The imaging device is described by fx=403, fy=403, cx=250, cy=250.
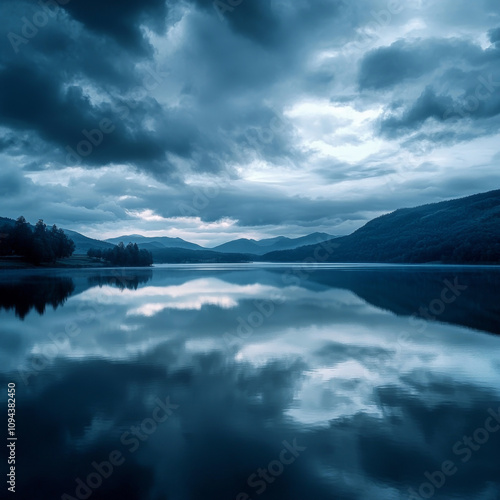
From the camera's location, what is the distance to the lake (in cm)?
884

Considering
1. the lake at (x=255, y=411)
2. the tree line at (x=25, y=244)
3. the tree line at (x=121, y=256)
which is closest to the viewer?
the lake at (x=255, y=411)

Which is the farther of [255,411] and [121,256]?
[121,256]

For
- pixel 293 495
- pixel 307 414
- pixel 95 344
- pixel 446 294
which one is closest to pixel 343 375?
pixel 307 414

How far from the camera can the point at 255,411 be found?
1266 centimetres

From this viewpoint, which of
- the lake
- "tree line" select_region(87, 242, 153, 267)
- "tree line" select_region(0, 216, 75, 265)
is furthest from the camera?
"tree line" select_region(87, 242, 153, 267)

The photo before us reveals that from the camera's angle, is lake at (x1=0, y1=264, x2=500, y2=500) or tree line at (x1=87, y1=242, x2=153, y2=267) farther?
tree line at (x1=87, y1=242, x2=153, y2=267)

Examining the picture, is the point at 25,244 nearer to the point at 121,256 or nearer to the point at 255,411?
the point at 121,256

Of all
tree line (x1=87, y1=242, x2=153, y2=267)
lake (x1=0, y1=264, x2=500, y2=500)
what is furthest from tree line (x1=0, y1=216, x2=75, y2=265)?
lake (x1=0, y1=264, x2=500, y2=500)

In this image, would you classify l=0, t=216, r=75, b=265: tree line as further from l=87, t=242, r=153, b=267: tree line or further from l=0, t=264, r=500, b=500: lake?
l=0, t=264, r=500, b=500: lake

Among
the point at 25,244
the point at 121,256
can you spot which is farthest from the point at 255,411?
the point at 121,256

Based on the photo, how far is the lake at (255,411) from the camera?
348 inches

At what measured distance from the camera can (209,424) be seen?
461 inches

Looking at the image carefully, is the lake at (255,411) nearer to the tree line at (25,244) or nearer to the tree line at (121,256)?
the tree line at (25,244)

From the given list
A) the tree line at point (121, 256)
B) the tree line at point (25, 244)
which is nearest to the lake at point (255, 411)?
the tree line at point (25, 244)
